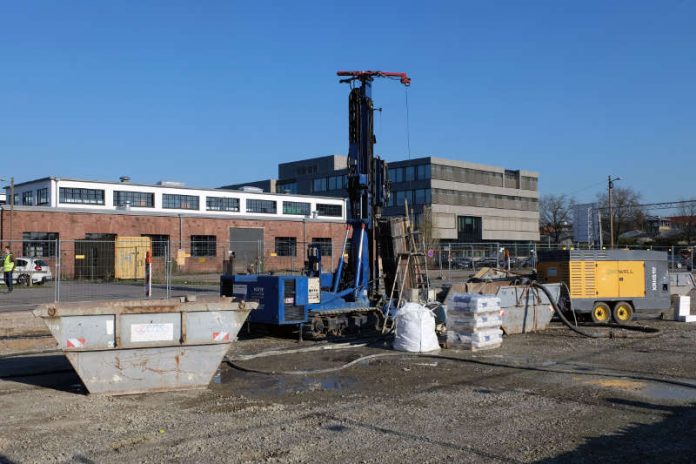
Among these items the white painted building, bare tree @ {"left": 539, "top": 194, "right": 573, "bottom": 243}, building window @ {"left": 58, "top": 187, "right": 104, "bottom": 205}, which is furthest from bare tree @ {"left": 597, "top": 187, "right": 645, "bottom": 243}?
building window @ {"left": 58, "top": 187, "right": 104, "bottom": 205}

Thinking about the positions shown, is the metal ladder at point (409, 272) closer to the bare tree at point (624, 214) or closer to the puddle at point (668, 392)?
the puddle at point (668, 392)

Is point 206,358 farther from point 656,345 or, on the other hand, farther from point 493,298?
point 656,345

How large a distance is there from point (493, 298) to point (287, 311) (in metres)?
4.42

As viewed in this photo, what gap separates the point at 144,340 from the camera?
9.37 meters

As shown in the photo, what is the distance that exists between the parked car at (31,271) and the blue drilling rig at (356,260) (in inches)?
785

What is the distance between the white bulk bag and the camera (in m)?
12.6

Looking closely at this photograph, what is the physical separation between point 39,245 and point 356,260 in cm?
2483

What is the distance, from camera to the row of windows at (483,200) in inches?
3625

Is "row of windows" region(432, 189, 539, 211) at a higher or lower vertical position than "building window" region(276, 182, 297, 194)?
lower

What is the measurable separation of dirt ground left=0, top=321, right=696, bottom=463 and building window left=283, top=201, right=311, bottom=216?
52.6 meters

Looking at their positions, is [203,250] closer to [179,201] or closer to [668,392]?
[179,201]

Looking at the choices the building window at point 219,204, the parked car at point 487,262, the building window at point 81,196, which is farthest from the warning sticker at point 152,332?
the building window at point 219,204

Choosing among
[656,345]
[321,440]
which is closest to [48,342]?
[321,440]

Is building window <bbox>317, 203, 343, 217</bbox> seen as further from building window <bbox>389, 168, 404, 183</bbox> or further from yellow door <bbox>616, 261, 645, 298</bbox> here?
yellow door <bbox>616, 261, 645, 298</bbox>
